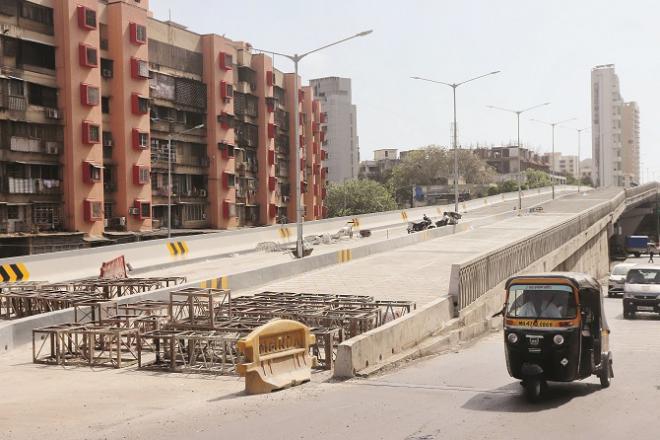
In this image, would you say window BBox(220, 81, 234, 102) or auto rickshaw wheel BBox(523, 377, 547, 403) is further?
window BBox(220, 81, 234, 102)

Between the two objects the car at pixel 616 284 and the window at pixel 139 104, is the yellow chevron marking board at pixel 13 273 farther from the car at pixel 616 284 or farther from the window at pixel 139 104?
the window at pixel 139 104

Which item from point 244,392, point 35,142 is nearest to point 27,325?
point 244,392

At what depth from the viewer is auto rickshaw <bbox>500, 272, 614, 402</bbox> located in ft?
37.3

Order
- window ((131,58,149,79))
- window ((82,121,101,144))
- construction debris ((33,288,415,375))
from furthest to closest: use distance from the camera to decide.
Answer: window ((131,58,149,79)), window ((82,121,101,144)), construction debris ((33,288,415,375))

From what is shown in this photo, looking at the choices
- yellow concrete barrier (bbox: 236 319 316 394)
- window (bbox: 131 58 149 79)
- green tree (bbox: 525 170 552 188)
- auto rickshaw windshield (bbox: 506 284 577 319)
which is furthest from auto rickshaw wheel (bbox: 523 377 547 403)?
green tree (bbox: 525 170 552 188)

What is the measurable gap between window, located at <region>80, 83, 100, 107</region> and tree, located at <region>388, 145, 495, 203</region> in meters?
98.9

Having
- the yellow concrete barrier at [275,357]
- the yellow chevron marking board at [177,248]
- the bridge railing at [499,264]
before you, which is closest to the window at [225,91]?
the yellow chevron marking board at [177,248]

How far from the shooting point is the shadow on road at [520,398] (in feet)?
36.3

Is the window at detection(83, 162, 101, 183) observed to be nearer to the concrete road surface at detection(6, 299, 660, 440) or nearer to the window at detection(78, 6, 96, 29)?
the window at detection(78, 6, 96, 29)

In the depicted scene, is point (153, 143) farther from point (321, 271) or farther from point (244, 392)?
point (244, 392)

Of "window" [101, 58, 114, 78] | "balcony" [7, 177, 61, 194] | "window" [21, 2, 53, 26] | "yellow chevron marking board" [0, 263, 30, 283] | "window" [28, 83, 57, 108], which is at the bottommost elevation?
"yellow chevron marking board" [0, 263, 30, 283]

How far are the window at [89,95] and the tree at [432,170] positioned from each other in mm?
98867

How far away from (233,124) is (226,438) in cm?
6225

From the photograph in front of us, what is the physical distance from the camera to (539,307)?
11.7 meters
